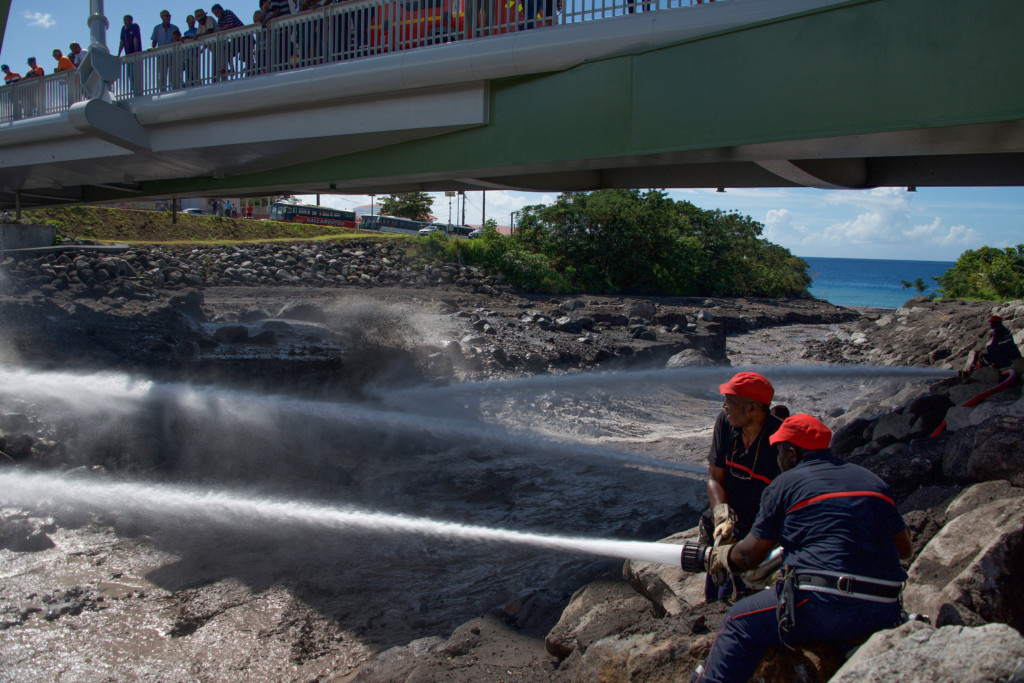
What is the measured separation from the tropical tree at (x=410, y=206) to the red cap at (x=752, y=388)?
5652cm

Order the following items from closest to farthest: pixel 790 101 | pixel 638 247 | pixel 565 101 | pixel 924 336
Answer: pixel 790 101 → pixel 565 101 → pixel 924 336 → pixel 638 247

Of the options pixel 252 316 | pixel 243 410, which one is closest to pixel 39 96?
pixel 252 316

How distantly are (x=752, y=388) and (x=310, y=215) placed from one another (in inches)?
1932

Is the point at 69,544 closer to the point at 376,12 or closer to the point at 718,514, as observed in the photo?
the point at 718,514

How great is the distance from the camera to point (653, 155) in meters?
9.58

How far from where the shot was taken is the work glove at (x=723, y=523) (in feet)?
12.5

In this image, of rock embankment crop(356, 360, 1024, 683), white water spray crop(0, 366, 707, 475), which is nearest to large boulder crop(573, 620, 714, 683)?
rock embankment crop(356, 360, 1024, 683)

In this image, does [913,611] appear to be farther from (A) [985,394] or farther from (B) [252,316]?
(B) [252,316]

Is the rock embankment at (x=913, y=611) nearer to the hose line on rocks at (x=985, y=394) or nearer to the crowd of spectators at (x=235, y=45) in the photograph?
the hose line on rocks at (x=985, y=394)

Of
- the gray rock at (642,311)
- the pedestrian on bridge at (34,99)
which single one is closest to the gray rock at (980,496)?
the pedestrian on bridge at (34,99)

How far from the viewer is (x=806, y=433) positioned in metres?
3.51

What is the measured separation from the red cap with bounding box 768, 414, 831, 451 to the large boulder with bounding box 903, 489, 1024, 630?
134 centimetres

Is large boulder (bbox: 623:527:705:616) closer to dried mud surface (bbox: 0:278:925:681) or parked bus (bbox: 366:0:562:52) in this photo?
dried mud surface (bbox: 0:278:925:681)

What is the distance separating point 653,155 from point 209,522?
7.61 metres
